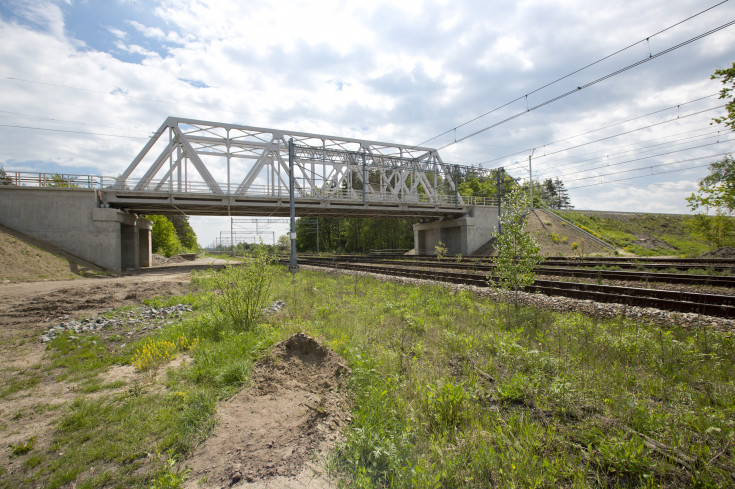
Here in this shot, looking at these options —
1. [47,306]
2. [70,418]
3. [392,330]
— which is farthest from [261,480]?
[47,306]

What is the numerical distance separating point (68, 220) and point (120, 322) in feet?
72.2

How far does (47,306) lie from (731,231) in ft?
139

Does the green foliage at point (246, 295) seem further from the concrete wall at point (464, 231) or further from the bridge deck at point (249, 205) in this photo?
the concrete wall at point (464, 231)

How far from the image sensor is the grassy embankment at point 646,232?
3296 centimetres

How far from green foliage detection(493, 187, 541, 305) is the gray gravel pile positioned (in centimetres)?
930

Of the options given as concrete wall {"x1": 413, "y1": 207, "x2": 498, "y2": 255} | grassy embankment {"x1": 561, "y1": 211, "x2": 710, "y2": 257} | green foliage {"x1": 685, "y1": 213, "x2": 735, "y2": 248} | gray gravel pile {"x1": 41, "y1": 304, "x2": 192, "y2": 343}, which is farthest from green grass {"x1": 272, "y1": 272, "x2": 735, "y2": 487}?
concrete wall {"x1": 413, "y1": 207, "x2": 498, "y2": 255}

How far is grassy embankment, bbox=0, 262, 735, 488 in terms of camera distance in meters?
2.80

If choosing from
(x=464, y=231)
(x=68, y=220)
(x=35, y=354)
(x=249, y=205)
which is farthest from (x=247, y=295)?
(x=464, y=231)

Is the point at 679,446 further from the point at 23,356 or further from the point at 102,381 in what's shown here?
the point at 23,356

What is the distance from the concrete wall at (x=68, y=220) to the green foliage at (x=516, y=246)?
28716 millimetres

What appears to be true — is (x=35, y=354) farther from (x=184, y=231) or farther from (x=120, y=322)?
(x=184, y=231)

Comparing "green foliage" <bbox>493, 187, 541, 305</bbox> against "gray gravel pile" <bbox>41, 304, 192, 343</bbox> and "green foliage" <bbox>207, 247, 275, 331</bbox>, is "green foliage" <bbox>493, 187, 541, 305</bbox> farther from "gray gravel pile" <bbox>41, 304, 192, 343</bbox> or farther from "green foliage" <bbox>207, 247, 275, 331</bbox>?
"gray gravel pile" <bbox>41, 304, 192, 343</bbox>

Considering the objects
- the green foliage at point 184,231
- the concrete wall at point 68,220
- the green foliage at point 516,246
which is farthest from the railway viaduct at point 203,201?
the green foliage at point 184,231

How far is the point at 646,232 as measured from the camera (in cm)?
4438
